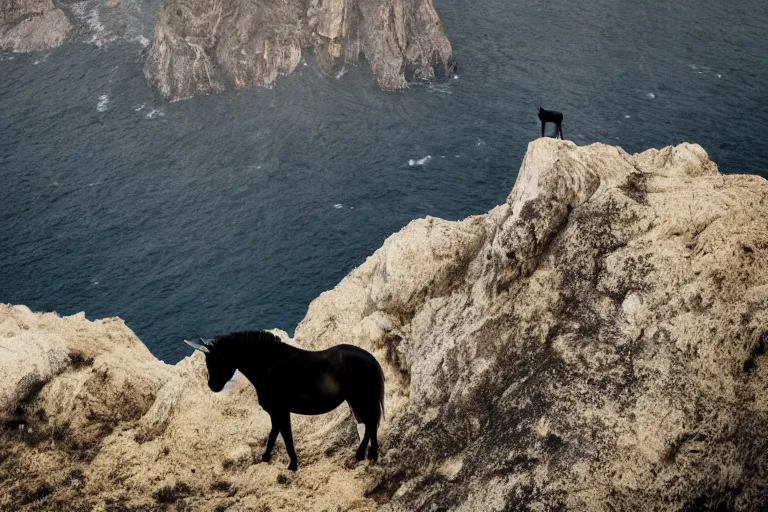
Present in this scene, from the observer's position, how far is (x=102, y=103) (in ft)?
414

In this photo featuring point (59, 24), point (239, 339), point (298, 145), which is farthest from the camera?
point (59, 24)

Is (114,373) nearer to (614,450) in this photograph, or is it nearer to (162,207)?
(614,450)

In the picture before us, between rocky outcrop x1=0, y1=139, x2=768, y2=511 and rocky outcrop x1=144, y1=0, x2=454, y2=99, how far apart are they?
352ft

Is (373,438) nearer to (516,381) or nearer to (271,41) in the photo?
(516,381)

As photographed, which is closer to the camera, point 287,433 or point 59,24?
point 287,433

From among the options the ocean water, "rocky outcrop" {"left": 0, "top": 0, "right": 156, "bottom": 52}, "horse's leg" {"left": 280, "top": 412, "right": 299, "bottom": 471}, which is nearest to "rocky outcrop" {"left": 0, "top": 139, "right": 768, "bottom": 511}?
"horse's leg" {"left": 280, "top": 412, "right": 299, "bottom": 471}

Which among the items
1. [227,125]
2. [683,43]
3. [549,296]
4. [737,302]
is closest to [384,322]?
[549,296]

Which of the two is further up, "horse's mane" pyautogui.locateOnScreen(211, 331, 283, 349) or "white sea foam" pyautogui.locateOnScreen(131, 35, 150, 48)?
"horse's mane" pyautogui.locateOnScreen(211, 331, 283, 349)

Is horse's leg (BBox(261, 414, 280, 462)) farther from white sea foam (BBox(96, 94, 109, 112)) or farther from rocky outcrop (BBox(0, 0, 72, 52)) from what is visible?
rocky outcrop (BBox(0, 0, 72, 52))

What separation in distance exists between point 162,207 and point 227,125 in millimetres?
22035

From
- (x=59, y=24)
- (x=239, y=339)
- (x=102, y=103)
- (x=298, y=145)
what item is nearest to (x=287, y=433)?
(x=239, y=339)

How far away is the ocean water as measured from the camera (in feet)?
308

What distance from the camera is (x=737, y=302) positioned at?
58.7ft

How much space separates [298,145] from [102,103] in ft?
123
